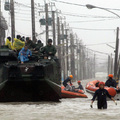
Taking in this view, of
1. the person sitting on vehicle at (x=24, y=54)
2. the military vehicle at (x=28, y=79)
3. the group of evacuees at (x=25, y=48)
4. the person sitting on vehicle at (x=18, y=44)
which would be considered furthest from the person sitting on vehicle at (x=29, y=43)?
the person sitting on vehicle at (x=24, y=54)

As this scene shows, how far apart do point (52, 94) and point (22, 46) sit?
2.70 meters

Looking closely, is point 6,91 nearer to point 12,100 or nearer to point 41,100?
point 12,100

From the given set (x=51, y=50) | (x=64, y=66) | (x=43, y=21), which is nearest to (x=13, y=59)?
(x=51, y=50)

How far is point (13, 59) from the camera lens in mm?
16875

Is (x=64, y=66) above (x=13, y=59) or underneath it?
underneath

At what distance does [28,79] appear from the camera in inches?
620

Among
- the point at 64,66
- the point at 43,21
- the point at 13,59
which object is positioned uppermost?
the point at 43,21

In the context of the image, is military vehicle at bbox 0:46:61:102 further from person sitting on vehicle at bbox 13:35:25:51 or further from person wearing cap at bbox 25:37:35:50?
person wearing cap at bbox 25:37:35:50

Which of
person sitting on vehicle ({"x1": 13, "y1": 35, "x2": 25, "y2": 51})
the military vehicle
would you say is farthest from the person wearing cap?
the military vehicle

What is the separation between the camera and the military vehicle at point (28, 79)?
1570 cm

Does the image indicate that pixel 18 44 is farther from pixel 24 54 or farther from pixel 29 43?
pixel 29 43

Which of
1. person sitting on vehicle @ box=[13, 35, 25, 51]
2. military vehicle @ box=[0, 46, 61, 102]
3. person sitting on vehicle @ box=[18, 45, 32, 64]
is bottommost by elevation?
military vehicle @ box=[0, 46, 61, 102]

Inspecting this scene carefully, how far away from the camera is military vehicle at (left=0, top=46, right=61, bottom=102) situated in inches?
618

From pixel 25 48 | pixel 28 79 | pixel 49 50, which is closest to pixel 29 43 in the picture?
pixel 49 50
